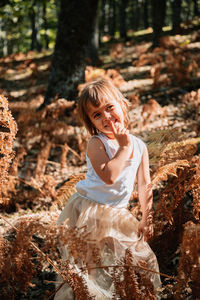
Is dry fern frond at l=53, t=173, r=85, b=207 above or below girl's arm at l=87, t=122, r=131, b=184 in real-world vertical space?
below

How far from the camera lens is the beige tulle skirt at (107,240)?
6.69 ft

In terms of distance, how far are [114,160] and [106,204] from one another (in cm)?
41

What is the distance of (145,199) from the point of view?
2.21 m

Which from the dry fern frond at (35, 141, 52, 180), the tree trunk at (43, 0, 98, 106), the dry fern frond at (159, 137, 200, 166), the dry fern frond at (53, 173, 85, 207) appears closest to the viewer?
the dry fern frond at (159, 137, 200, 166)

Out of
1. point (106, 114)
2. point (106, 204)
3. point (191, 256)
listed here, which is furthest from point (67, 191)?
point (191, 256)

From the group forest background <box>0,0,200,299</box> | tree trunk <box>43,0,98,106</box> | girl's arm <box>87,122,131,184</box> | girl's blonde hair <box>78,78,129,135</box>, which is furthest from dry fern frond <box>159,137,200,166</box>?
tree trunk <box>43,0,98,106</box>

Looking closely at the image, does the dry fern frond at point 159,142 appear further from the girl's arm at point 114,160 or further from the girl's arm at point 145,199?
the girl's arm at point 114,160

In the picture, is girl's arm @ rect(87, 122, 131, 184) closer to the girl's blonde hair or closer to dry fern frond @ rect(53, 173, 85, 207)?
the girl's blonde hair

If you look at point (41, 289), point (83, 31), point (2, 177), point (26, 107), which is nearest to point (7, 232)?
point (41, 289)

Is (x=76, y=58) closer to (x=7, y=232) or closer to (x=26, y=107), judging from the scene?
(x=26, y=107)

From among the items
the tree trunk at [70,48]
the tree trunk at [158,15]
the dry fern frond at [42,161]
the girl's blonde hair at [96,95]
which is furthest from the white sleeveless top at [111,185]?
the tree trunk at [158,15]

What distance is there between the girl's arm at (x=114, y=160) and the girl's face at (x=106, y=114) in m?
0.13

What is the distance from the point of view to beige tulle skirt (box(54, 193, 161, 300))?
6.69 feet

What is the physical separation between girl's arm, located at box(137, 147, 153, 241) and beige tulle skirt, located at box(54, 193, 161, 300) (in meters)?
0.06
